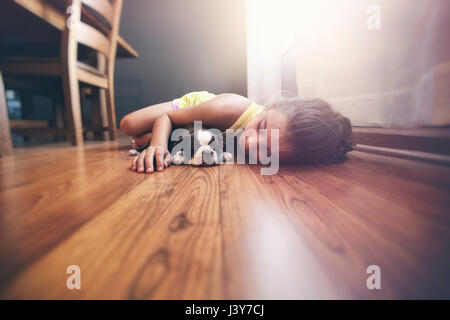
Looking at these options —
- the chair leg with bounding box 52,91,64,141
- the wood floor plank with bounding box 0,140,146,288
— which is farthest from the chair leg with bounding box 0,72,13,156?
the chair leg with bounding box 52,91,64,141

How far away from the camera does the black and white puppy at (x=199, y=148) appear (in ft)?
2.85

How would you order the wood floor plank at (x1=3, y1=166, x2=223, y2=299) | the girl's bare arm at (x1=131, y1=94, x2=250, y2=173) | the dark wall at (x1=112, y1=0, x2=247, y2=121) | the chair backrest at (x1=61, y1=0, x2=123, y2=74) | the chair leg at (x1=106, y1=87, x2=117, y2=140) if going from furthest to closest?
1. the dark wall at (x1=112, y1=0, x2=247, y2=121)
2. the chair leg at (x1=106, y1=87, x2=117, y2=140)
3. the chair backrest at (x1=61, y1=0, x2=123, y2=74)
4. the girl's bare arm at (x1=131, y1=94, x2=250, y2=173)
5. the wood floor plank at (x1=3, y1=166, x2=223, y2=299)

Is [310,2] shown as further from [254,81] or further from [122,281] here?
[122,281]

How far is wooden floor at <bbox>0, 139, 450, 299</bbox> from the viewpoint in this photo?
8.5 inches

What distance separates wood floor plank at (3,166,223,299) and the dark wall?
2.81 meters

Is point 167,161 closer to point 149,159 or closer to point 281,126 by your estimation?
point 149,159

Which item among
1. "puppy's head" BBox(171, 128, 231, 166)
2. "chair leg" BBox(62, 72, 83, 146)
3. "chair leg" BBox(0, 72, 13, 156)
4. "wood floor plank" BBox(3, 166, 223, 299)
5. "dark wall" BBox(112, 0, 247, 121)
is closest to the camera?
"wood floor plank" BBox(3, 166, 223, 299)

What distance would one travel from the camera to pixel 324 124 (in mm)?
780

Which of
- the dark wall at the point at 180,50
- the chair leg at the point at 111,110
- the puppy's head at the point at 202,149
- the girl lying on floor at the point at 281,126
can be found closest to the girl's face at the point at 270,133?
the girl lying on floor at the point at 281,126

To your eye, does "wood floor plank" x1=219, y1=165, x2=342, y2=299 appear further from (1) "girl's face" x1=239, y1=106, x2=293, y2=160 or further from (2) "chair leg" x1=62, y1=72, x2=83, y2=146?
(2) "chair leg" x1=62, y1=72, x2=83, y2=146

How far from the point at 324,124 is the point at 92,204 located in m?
0.70

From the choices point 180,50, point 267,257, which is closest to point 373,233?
point 267,257

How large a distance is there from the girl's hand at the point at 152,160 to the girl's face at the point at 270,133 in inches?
12.1
